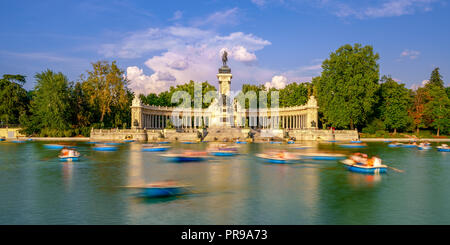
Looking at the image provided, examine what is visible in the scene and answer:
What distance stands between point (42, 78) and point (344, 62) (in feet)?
219

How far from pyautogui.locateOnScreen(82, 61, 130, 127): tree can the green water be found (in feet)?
149

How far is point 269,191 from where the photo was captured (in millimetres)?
20156

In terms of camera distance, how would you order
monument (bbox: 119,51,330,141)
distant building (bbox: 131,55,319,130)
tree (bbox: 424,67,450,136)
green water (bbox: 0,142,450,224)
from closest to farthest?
green water (bbox: 0,142,450,224) → monument (bbox: 119,51,330,141) → tree (bbox: 424,67,450,136) → distant building (bbox: 131,55,319,130)

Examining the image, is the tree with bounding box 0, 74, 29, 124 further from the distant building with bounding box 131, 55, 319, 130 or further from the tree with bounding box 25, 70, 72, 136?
the distant building with bounding box 131, 55, 319, 130

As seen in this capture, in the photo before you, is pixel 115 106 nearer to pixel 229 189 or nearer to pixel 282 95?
pixel 282 95

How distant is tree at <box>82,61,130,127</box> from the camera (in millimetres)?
74875

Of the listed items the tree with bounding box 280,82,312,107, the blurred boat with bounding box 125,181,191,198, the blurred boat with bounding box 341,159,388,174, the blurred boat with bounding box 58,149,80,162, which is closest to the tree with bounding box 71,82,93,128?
the blurred boat with bounding box 58,149,80,162

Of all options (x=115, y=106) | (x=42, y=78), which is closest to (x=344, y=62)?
(x=115, y=106)

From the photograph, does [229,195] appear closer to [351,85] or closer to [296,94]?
[351,85]

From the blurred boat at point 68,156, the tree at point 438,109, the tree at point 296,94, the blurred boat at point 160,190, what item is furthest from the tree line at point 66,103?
the tree at point 438,109

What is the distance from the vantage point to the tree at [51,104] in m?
69.1

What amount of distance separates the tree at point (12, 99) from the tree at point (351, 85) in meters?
73.3

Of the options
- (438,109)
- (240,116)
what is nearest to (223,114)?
(240,116)
